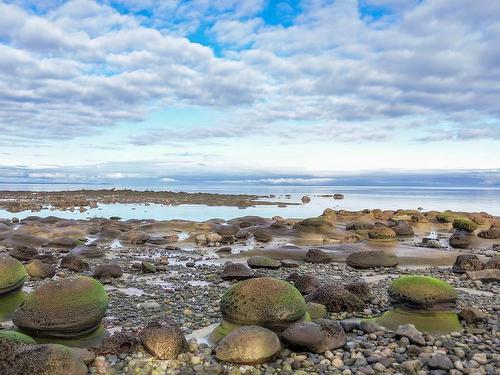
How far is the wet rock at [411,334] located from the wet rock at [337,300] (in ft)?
5.45

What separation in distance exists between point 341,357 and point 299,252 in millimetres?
10869

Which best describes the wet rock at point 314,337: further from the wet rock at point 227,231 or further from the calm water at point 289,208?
the calm water at point 289,208

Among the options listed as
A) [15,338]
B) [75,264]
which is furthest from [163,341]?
[75,264]

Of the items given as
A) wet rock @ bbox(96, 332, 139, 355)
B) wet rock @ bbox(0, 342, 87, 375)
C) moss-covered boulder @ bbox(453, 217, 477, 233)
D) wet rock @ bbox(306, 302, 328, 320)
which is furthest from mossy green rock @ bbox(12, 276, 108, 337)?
moss-covered boulder @ bbox(453, 217, 477, 233)

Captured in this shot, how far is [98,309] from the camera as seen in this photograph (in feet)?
24.5

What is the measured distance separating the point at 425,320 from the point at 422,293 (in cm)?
48

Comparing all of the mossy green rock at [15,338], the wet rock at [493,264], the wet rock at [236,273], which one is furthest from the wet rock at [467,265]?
the mossy green rock at [15,338]

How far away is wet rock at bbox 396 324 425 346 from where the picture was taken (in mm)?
7219

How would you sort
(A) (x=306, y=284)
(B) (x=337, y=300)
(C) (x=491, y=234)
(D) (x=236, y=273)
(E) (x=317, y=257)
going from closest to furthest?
(B) (x=337, y=300) → (A) (x=306, y=284) → (D) (x=236, y=273) → (E) (x=317, y=257) → (C) (x=491, y=234)

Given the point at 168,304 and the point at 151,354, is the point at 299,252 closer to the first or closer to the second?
the point at 168,304

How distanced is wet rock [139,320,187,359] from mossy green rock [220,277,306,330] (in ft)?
3.67

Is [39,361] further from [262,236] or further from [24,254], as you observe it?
[262,236]

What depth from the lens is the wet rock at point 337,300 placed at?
9256 millimetres

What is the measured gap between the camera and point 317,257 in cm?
1650
